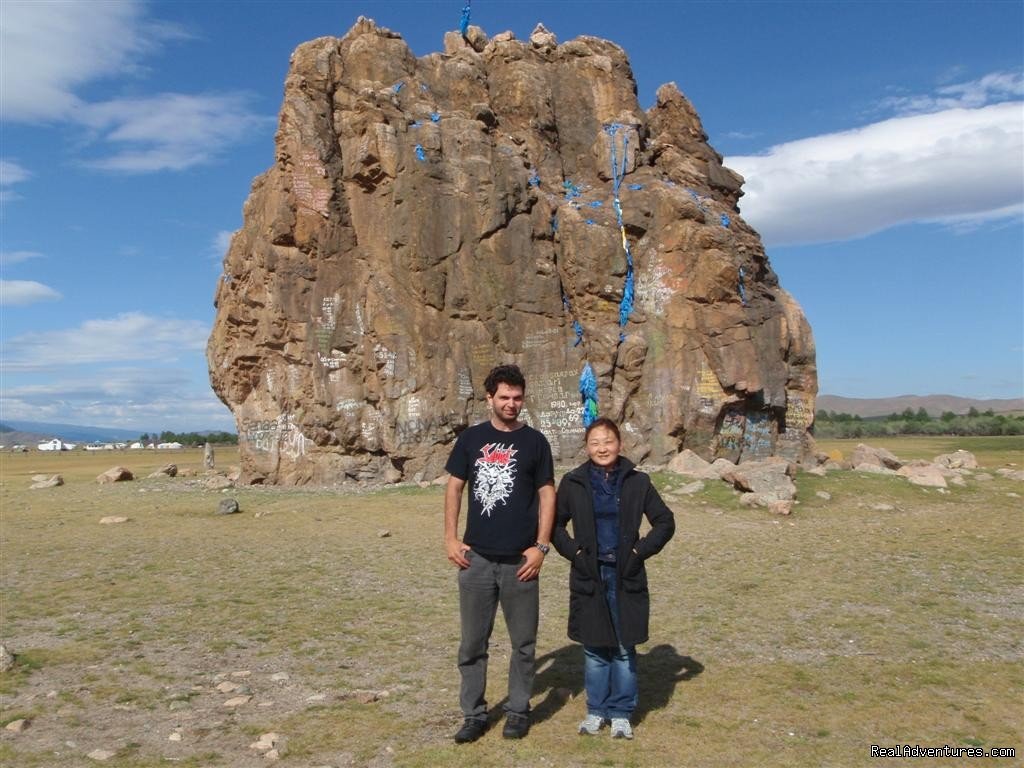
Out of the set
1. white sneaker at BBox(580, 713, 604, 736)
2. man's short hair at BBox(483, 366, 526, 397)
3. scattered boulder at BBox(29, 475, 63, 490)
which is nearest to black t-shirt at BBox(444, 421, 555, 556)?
man's short hair at BBox(483, 366, 526, 397)

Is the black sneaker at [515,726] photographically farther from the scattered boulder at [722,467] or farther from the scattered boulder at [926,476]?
the scattered boulder at [926,476]

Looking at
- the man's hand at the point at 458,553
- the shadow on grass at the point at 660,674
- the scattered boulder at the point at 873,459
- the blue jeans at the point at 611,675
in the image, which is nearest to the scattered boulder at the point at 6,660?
the man's hand at the point at 458,553

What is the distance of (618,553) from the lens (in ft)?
20.5

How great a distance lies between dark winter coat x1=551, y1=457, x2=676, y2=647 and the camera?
6164 mm

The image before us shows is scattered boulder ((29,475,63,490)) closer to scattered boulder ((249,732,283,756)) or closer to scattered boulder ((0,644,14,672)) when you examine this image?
scattered boulder ((0,644,14,672))

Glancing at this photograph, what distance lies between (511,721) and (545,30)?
30.7 metres

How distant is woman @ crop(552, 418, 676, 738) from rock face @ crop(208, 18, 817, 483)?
19139mm

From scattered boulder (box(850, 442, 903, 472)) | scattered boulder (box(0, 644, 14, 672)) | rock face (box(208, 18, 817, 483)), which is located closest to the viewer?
scattered boulder (box(0, 644, 14, 672))

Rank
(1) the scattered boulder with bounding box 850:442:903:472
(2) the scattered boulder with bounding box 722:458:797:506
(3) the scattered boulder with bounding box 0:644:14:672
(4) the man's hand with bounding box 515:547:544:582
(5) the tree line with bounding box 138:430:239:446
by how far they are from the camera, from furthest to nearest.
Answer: (5) the tree line with bounding box 138:430:239:446, (1) the scattered boulder with bounding box 850:442:903:472, (2) the scattered boulder with bounding box 722:458:797:506, (3) the scattered boulder with bounding box 0:644:14:672, (4) the man's hand with bounding box 515:547:544:582

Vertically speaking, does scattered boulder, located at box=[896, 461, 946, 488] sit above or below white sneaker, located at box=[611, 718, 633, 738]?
above

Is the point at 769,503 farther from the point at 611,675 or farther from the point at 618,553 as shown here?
the point at 618,553

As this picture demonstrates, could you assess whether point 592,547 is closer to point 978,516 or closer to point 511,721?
point 511,721

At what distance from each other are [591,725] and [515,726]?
1.93 feet

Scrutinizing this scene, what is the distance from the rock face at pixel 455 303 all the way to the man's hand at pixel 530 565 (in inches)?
757
